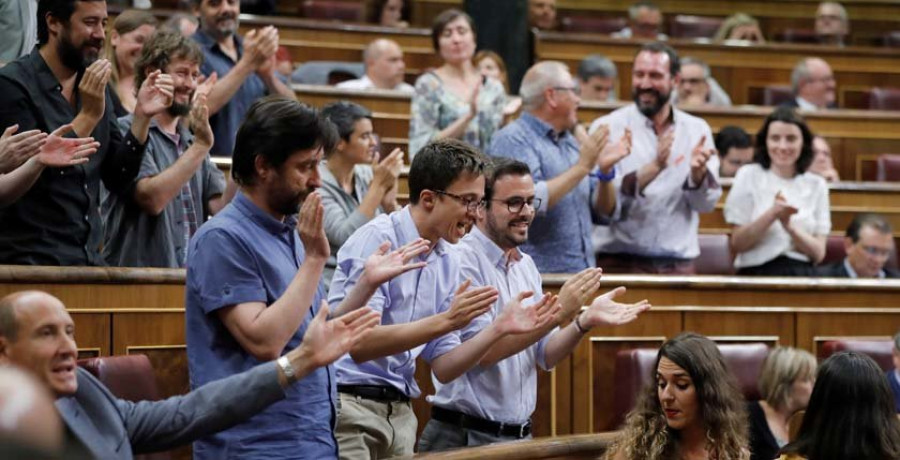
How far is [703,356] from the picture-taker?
2.35 metres

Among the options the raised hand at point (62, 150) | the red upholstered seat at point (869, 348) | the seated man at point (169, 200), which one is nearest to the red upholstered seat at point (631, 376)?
the red upholstered seat at point (869, 348)

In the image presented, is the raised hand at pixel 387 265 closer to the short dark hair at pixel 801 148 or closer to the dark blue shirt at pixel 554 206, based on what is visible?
the dark blue shirt at pixel 554 206

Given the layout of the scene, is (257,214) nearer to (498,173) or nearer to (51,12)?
(498,173)

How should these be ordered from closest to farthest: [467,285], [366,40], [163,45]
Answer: [467,285]
[163,45]
[366,40]

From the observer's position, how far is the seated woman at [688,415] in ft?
7.57

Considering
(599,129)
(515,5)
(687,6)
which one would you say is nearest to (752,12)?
(687,6)

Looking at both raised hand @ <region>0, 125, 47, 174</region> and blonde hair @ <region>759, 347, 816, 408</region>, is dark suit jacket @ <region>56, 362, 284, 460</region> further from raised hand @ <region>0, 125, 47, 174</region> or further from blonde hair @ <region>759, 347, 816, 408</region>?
blonde hair @ <region>759, 347, 816, 408</region>

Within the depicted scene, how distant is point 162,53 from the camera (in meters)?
2.71

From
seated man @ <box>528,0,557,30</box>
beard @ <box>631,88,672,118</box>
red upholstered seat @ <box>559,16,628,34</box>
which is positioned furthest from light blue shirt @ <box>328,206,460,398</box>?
red upholstered seat @ <box>559,16,628,34</box>

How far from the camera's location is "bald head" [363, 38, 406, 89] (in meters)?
4.93

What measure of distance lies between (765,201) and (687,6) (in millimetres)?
3786

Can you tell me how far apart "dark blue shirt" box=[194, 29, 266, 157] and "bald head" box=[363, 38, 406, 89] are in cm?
101

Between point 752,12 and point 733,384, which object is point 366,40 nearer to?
point 752,12

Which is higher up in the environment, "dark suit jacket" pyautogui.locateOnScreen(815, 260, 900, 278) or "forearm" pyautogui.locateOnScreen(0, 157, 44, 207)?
"forearm" pyautogui.locateOnScreen(0, 157, 44, 207)
